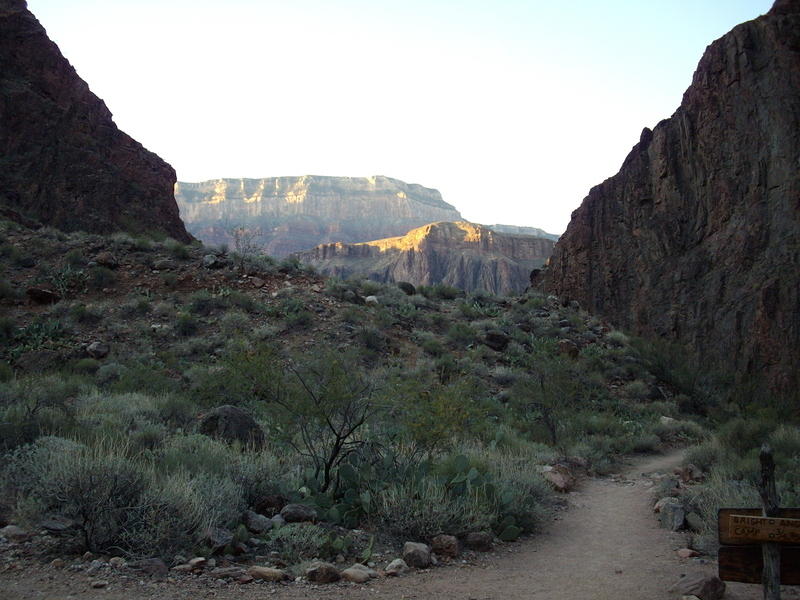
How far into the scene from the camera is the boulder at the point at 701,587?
481 centimetres

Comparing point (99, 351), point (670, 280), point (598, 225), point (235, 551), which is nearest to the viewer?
point (235, 551)

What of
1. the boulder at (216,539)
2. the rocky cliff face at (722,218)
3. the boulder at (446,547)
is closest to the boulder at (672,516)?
the boulder at (446,547)

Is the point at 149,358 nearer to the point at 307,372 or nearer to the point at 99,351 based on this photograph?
the point at 99,351

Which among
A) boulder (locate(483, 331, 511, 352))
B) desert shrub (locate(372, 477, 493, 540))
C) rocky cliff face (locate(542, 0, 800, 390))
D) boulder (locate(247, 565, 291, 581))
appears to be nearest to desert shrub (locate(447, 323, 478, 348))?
boulder (locate(483, 331, 511, 352))

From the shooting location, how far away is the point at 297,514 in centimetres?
600

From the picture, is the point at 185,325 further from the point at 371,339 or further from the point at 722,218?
the point at 722,218

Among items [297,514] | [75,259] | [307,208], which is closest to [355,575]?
[297,514]

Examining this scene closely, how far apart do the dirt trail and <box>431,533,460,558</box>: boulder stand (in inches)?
9.0

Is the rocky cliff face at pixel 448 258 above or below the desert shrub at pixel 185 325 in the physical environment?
above

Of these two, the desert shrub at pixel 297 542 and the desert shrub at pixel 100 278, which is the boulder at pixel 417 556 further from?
the desert shrub at pixel 100 278

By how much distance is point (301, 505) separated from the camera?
20.1ft

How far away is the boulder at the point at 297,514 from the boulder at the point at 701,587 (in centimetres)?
339

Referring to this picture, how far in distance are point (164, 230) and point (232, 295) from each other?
35.9ft

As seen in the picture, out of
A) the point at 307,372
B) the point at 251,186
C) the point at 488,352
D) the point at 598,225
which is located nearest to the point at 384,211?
the point at 251,186
